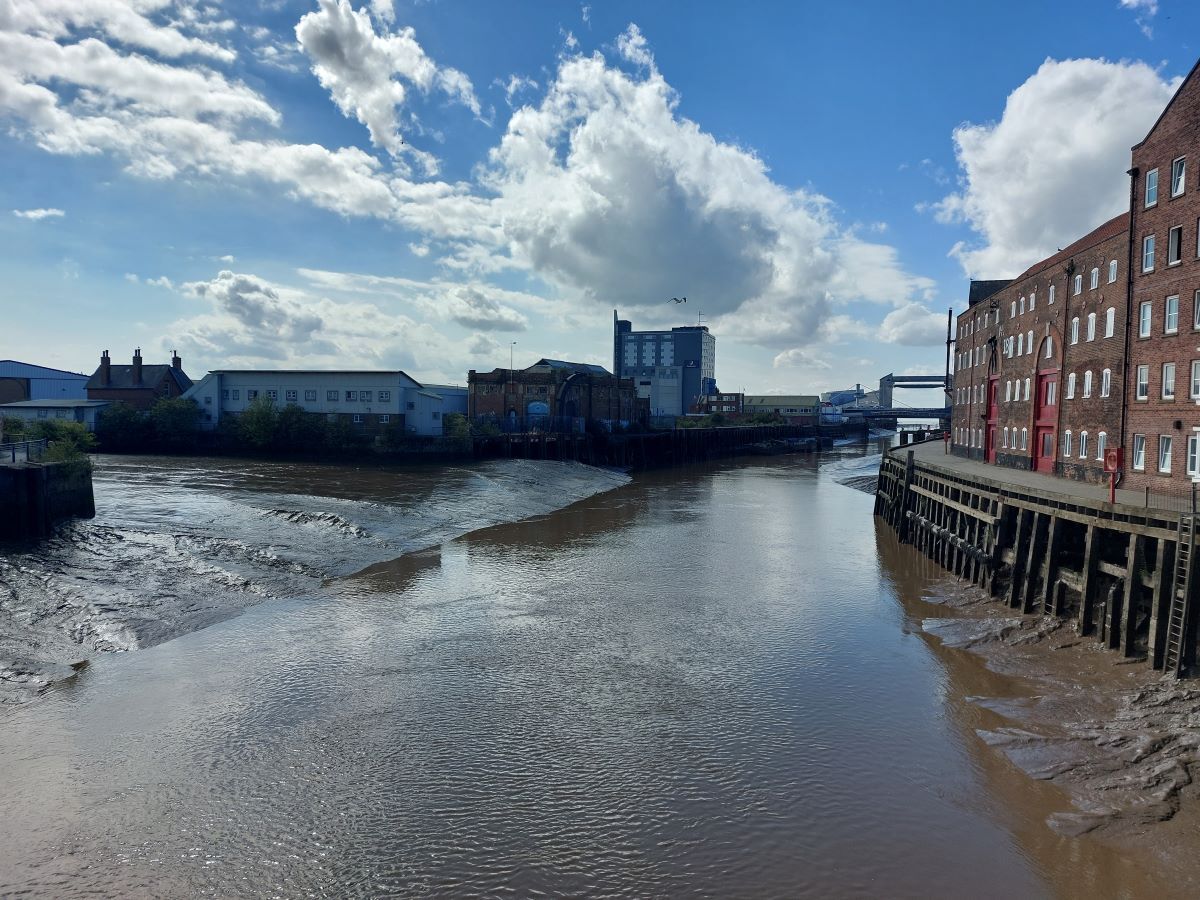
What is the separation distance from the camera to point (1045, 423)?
34.6 meters

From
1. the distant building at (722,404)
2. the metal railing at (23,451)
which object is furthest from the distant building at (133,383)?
the distant building at (722,404)

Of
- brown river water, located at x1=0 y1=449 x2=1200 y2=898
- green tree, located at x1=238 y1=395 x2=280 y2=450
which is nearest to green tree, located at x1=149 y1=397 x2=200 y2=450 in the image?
green tree, located at x1=238 y1=395 x2=280 y2=450

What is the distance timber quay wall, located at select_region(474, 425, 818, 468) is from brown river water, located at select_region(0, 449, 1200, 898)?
41815mm

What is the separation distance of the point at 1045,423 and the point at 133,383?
86.6 meters

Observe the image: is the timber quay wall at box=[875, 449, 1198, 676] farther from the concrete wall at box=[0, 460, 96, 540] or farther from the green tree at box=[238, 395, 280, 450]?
the green tree at box=[238, 395, 280, 450]

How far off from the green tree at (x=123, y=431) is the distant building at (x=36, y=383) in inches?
787

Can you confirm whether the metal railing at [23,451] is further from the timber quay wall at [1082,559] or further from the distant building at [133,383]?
the distant building at [133,383]

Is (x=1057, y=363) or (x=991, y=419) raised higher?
(x=1057, y=363)

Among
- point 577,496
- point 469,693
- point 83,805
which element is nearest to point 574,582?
point 469,693

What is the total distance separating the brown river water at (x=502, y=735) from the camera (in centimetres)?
957

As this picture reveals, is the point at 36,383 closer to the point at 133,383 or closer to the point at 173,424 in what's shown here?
the point at 133,383

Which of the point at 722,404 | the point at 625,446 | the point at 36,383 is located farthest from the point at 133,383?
the point at 722,404

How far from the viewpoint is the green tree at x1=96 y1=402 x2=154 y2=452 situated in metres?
72.0

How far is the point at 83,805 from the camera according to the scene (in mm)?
10742
